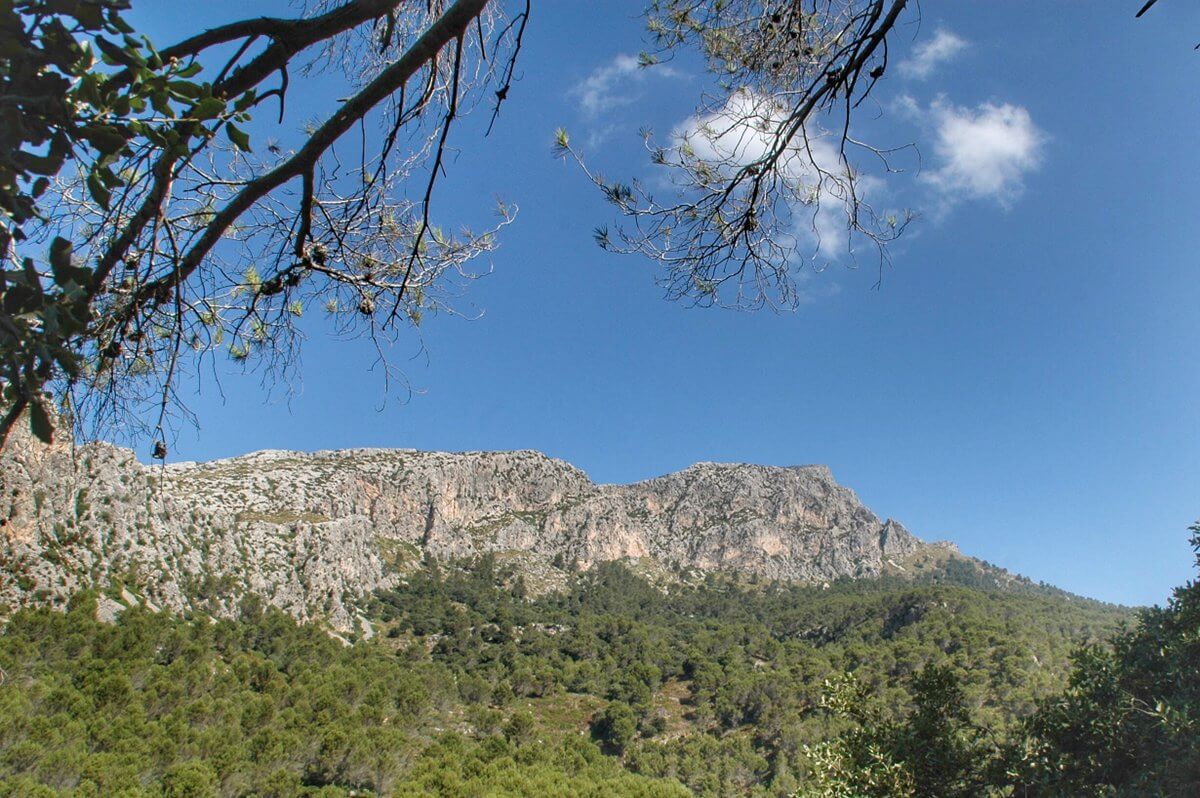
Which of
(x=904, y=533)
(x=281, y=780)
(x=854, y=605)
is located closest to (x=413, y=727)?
(x=281, y=780)

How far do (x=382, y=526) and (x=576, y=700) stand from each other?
39.5 meters

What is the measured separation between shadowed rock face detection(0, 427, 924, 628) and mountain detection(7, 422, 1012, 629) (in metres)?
0.15

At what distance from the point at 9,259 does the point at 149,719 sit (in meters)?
29.3

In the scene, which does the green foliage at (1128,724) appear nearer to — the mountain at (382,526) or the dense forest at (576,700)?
the dense forest at (576,700)

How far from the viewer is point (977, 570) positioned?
338ft

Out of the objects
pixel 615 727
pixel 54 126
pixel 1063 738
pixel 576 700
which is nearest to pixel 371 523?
pixel 576 700

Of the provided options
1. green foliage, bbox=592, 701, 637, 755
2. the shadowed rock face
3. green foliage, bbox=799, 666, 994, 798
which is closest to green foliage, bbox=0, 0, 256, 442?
the shadowed rock face

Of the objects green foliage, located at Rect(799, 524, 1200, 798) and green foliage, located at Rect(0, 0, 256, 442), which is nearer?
green foliage, located at Rect(0, 0, 256, 442)

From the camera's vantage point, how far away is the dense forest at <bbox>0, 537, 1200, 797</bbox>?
18.4ft

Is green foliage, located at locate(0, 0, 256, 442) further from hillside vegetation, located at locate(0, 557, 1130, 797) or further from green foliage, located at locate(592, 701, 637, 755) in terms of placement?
green foliage, located at locate(592, 701, 637, 755)

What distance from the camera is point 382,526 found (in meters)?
71.9

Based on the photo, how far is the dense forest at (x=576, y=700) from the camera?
18.4 feet

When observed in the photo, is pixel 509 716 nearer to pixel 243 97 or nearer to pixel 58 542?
pixel 58 542

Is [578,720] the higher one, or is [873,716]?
[873,716]
